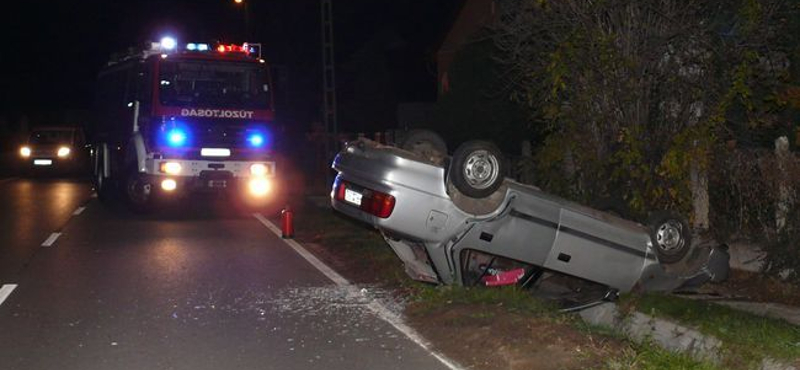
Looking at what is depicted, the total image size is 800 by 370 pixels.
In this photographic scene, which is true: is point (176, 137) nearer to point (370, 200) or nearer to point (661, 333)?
point (370, 200)

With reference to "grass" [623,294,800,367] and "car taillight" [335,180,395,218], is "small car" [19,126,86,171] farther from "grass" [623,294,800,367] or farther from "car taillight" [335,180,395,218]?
"grass" [623,294,800,367]

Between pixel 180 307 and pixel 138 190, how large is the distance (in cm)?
911

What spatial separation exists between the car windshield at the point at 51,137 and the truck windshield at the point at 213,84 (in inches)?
632

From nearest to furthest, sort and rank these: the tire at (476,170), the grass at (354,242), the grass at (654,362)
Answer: the grass at (654,362)
the tire at (476,170)
the grass at (354,242)

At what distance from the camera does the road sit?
23.8 ft

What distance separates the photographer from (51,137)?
106ft

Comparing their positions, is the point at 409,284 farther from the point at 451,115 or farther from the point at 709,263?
the point at 451,115

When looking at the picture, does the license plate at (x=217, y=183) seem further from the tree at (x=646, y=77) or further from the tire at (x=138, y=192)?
the tree at (x=646, y=77)

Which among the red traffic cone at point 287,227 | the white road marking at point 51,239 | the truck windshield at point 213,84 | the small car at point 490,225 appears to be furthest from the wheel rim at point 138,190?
the small car at point 490,225

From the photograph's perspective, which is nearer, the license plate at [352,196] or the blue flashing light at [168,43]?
the license plate at [352,196]

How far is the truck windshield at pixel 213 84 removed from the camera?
17.4 meters

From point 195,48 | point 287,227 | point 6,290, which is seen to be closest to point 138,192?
point 195,48

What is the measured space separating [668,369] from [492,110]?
46.9 feet

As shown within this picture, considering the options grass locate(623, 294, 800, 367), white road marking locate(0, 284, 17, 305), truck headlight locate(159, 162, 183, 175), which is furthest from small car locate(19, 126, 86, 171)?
grass locate(623, 294, 800, 367)
